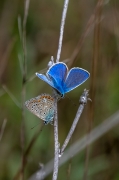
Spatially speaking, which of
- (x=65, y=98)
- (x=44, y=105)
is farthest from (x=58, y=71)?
(x=65, y=98)

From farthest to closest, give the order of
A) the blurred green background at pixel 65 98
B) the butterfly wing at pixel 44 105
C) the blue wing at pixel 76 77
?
the blurred green background at pixel 65 98, the butterfly wing at pixel 44 105, the blue wing at pixel 76 77

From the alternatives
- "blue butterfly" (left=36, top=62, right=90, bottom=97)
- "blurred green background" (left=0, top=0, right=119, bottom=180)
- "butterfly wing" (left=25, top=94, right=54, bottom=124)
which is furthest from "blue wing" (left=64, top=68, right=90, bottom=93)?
"blurred green background" (left=0, top=0, right=119, bottom=180)

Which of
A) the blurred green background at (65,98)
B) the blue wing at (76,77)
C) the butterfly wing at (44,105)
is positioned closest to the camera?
the blue wing at (76,77)

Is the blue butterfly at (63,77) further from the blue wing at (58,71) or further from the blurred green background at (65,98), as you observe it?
the blurred green background at (65,98)

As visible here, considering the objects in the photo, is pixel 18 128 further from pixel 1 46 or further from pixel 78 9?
pixel 78 9

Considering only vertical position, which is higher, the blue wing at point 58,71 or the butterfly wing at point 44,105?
the blue wing at point 58,71

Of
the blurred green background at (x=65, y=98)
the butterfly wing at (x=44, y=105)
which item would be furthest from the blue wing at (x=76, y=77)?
the blurred green background at (x=65, y=98)

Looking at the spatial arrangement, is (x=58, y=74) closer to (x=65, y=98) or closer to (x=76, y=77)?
(x=76, y=77)
